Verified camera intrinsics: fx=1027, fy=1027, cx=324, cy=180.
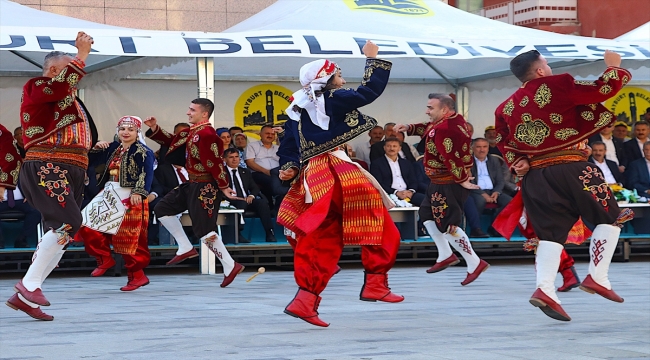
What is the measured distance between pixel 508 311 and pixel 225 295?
2.20 metres

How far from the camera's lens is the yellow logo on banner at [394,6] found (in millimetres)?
11016

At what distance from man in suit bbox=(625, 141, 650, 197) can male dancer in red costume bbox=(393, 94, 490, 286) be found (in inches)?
149

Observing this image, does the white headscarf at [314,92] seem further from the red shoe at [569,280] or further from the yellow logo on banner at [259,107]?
the yellow logo on banner at [259,107]

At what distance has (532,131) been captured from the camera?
215 inches

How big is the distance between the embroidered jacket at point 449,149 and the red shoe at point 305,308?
2.97 m

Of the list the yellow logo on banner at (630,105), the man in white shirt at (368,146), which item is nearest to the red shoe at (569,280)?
the man in white shirt at (368,146)

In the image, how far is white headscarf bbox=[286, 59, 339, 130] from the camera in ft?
17.3

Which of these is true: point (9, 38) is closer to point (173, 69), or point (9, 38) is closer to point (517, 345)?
point (173, 69)

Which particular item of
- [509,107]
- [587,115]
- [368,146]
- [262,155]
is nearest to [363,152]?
[368,146]

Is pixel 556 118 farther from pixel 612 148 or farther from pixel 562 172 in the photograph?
pixel 612 148

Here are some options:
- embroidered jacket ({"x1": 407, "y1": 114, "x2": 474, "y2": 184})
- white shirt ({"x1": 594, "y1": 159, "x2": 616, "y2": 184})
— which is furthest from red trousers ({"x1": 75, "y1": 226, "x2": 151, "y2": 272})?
white shirt ({"x1": 594, "y1": 159, "x2": 616, "y2": 184})

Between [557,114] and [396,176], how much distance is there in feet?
18.5

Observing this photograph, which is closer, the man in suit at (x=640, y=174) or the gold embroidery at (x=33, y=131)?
the gold embroidery at (x=33, y=131)

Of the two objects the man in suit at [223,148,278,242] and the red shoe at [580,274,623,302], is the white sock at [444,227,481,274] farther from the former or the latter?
the red shoe at [580,274,623,302]
